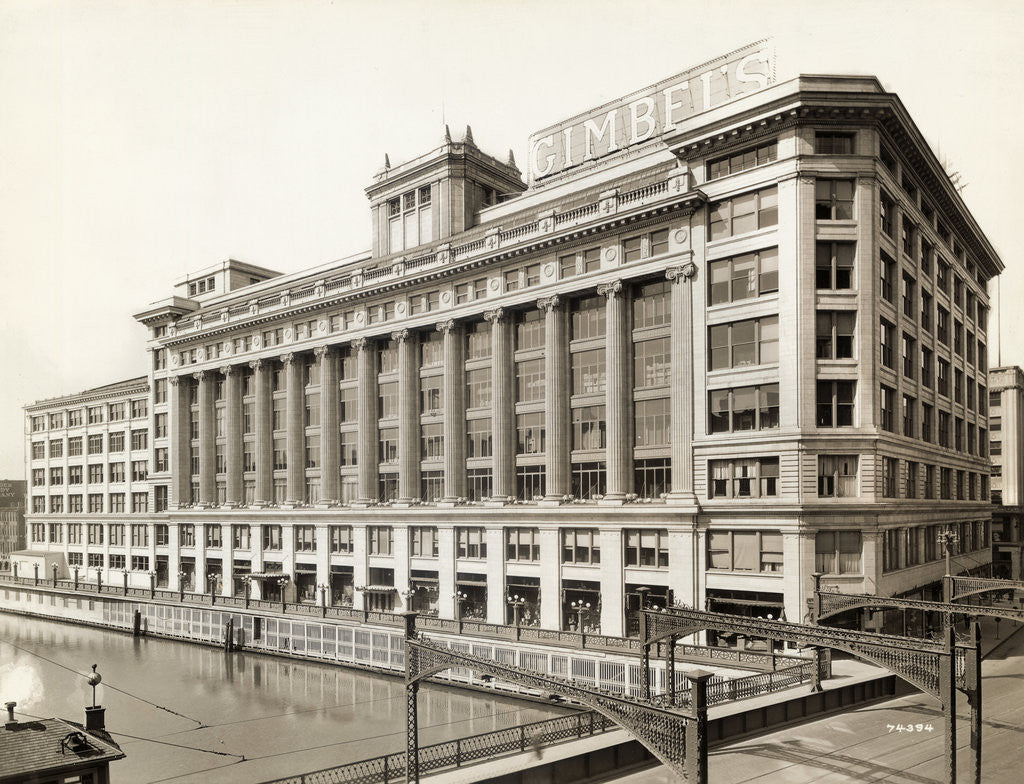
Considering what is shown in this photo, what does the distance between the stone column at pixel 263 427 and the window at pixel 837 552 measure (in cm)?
5717

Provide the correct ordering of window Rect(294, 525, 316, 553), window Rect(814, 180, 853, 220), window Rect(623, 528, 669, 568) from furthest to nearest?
1. window Rect(294, 525, 316, 553)
2. window Rect(623, 528, 669, 568)
3. window Rect(814, 180, 853, 220)

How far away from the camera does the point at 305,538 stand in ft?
260

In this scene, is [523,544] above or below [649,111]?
below

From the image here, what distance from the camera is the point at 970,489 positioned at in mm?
74750

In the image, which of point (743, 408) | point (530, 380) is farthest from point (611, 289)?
point (743, 408)

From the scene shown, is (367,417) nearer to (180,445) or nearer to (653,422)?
(653,422)

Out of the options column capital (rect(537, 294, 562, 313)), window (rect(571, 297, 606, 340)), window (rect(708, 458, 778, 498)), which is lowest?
window (rect(708, 458, 778, 498))

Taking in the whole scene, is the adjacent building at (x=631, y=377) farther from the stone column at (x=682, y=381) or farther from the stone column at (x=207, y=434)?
the stone column at (x=207, y=434)

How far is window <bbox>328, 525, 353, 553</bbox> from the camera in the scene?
74875 mm

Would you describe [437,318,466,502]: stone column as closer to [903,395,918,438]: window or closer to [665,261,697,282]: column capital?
[665,261,697,282]: column capital

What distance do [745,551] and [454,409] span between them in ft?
90.3

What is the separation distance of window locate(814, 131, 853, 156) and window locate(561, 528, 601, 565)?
28417mm

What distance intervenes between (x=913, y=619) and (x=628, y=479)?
20274 millimetres

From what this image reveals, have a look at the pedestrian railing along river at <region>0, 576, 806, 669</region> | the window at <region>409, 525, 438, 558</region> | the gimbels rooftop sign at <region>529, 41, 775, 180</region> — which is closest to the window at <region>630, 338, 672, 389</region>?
the gimbels rooftop sign at <region>529, 41, 775, 180</region>
